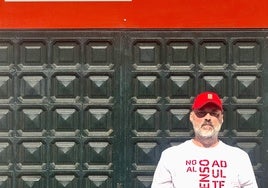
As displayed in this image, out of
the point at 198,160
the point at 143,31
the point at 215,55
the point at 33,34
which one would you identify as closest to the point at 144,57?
the point at 143,31

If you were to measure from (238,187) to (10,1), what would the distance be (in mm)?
3141

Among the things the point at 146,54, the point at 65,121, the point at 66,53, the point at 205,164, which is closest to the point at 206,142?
the point at 205,164

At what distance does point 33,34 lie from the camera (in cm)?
619

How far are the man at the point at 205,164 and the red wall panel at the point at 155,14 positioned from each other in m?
1.66

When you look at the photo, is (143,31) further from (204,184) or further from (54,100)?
(204,184)

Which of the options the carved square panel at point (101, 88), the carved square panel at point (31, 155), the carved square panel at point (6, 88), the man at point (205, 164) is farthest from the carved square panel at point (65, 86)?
the man at point (205, 164)

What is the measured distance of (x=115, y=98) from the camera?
6176 millimetres

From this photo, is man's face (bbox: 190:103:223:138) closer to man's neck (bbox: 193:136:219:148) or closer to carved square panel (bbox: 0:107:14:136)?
man's neck (bbox: 193:136:219:148)

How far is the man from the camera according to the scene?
4.46m

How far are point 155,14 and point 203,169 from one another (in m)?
2.16

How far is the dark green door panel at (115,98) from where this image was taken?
6.16 metres

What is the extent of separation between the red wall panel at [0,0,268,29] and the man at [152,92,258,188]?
1655 millimetres

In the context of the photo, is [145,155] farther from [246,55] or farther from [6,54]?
[6,54]

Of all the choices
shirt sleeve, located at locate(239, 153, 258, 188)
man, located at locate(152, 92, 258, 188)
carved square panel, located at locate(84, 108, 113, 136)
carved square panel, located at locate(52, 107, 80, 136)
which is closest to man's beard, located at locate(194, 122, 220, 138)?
man, located at locate(152, 92, 258, 188)
